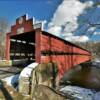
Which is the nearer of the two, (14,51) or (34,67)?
(34,67)

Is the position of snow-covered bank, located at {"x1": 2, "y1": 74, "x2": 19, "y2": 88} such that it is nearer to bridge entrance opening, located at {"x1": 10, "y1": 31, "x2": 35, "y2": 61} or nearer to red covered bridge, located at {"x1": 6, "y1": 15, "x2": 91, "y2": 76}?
red covered bridge, located at {"x1": 6, "y1": 15, "x2": 91, "y2": 76}

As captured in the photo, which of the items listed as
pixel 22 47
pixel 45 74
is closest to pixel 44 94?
pixel 45 74

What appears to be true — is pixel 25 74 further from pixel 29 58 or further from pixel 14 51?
pixel 29 58

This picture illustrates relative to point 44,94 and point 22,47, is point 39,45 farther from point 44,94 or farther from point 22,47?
point 22,47

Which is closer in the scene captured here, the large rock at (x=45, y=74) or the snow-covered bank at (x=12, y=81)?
the large rock at (x=45, y=74)

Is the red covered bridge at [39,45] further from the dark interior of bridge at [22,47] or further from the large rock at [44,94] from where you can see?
the large rock at [44,94]

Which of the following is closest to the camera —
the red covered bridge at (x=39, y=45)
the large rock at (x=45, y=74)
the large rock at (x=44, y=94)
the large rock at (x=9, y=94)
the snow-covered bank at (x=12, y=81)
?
the large rock at (x=9, y=94)

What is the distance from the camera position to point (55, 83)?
12641 mm

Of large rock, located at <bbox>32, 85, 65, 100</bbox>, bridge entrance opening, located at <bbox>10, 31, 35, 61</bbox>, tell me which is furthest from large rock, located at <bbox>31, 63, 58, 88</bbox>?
bridge entrance opening, located at <bbox>10, 31, 35, 61</bbox>

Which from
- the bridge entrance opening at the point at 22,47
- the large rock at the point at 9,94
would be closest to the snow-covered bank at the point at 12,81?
the large rock at the point at 9,94

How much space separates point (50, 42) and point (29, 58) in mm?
9144

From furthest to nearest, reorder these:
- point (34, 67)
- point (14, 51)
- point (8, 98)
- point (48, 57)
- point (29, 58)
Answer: point (29, 58) → point (14, 51) → point (48, 57) → point (34, 67) → point (8, 98)

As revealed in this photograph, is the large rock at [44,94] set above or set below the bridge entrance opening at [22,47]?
below

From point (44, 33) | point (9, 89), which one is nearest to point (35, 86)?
point (9, 89)
